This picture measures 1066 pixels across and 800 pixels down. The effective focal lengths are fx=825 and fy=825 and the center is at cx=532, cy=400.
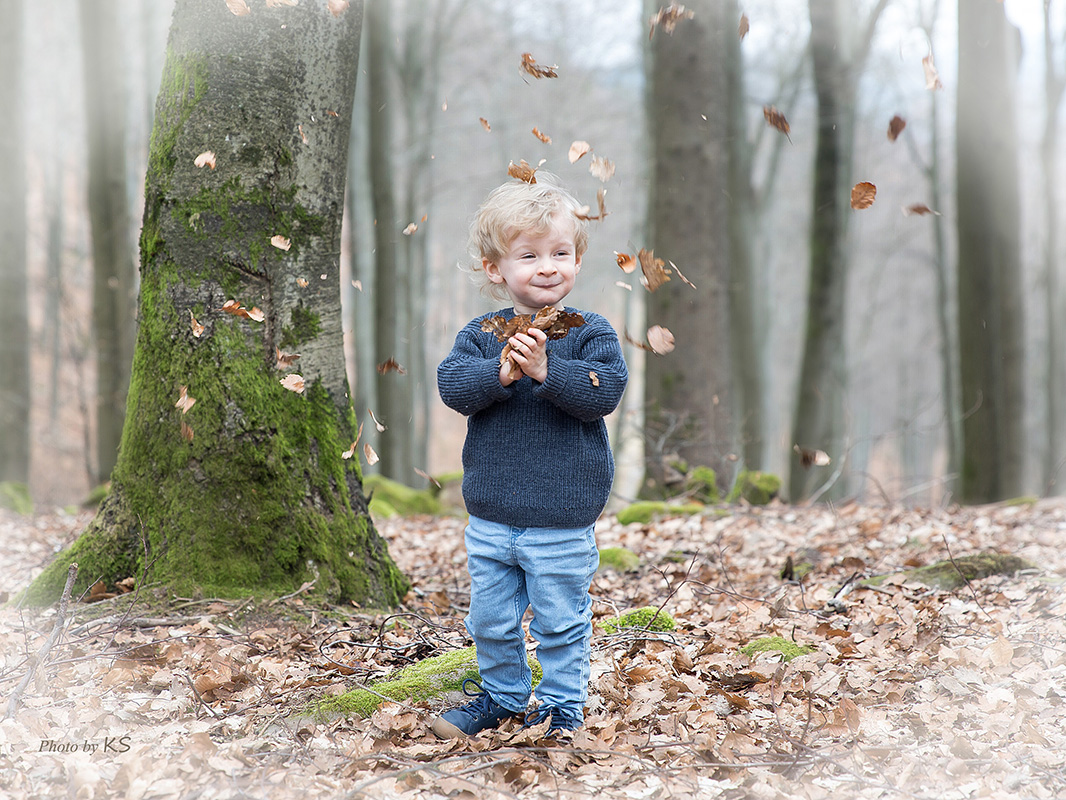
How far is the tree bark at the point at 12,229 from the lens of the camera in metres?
10.2

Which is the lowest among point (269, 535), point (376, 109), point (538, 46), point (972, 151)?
point (269, 535)

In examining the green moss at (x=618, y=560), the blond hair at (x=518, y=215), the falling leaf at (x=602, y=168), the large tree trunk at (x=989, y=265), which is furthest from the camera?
the large tree trunk at (x=989, y=265)

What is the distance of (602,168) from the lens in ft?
11.6

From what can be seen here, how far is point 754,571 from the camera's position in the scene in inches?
197

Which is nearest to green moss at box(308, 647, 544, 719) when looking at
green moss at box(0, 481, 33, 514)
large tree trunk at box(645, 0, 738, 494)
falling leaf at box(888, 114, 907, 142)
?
falling leaf at box(888, 114, 907, 142)

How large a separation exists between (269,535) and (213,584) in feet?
1.05

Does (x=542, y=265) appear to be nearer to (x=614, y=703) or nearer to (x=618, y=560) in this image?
(x=614, y=703)

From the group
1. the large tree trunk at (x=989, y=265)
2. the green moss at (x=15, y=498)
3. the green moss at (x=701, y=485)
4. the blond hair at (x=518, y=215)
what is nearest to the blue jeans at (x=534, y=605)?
the blond hair at (x=518, y=215)

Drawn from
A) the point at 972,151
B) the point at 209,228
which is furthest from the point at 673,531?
the point at 972,151

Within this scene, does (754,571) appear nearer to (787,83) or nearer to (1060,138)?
(787,83)

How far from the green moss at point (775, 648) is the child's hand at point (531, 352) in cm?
166

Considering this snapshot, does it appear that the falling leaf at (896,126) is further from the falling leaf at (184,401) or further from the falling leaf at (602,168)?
the falling leaf at (184,401)

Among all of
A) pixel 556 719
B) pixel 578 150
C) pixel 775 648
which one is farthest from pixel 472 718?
pixel 578 150

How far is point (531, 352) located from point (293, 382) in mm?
1768
